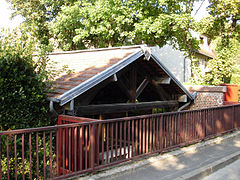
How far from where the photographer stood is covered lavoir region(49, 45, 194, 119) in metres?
6.39

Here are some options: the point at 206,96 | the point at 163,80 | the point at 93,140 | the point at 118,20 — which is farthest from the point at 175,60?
the point at 93,140

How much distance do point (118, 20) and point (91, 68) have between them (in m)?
10.8

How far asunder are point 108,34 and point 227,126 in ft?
38.3

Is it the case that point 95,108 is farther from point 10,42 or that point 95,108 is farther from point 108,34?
point 108,34

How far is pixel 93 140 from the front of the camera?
16.4ft

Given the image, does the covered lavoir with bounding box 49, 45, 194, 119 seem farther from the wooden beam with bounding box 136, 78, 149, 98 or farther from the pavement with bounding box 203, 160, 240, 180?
the pavement with bounding box 203, 160, 240, 180

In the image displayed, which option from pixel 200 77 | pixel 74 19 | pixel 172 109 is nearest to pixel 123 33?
pixel 74 19

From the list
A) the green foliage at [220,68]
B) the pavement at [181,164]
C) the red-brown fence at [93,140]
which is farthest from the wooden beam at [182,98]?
the green foliage at [220,68]

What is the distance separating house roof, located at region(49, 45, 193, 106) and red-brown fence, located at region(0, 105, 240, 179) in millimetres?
1011

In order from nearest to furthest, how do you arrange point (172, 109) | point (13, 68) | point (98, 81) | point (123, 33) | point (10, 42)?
point (13, 68), point (10, 42), point (98, 81), point (172, 109), point (123, 33)

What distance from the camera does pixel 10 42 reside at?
606cm

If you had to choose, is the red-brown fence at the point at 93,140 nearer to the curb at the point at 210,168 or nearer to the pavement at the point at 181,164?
the pavement at the point at 181,164

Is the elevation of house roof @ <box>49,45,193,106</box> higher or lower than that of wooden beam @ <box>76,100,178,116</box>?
higher

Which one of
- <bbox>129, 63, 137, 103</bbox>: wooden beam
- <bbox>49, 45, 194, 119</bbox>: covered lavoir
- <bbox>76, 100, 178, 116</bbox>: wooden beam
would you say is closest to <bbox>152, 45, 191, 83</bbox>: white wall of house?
<bbox>49, 45, 194, 119</bbox>: covered lavoir
